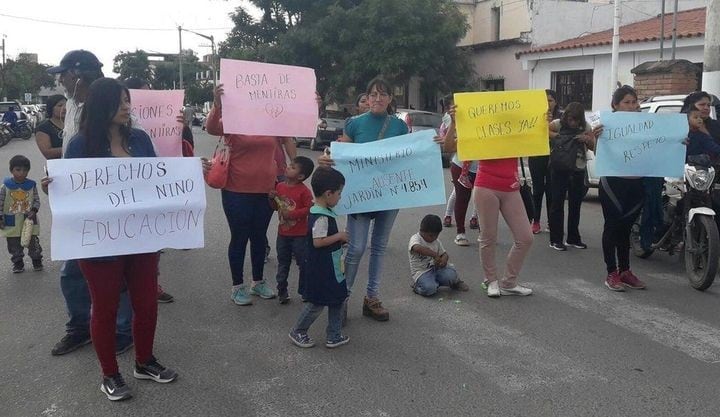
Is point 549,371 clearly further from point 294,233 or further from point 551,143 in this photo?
point 551,143

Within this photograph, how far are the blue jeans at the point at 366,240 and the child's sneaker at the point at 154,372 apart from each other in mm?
1422

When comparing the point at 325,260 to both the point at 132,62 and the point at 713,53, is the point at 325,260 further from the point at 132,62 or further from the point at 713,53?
the point at 132,62

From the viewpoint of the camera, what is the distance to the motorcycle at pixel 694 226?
5477 mm

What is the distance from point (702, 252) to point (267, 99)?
390 cm

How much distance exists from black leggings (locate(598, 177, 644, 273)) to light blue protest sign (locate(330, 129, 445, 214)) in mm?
1690

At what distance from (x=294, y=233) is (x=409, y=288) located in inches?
46.9

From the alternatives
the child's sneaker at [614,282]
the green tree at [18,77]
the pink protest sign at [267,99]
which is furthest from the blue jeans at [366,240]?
the green tree at [18,77]

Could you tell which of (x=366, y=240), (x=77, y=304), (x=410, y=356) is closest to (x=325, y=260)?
(x=366, y=240)

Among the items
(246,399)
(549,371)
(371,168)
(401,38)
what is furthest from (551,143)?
(401,38)

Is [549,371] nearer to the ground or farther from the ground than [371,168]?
nearer to the ground

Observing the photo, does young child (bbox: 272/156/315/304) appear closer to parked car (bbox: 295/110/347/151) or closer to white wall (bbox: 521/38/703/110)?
white wall (bbox: 521/38/703/110)

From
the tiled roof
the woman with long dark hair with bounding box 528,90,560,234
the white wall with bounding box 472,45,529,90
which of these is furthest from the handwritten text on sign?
the white wall with bounding box 472,45,529,90

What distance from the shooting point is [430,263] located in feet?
18.7

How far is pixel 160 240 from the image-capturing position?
3682 mm
